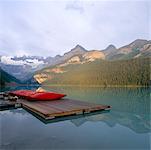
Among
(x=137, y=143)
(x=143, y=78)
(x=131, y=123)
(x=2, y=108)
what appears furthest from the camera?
(x=143, y=78)

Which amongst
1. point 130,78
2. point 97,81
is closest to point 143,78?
point 130,78

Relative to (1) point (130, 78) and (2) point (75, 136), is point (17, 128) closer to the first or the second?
(2) point (75, 136)

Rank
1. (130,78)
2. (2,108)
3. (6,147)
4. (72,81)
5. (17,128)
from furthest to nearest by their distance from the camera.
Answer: (72,81) → (130,78) → (2,108) → (17,128) → (6,147)

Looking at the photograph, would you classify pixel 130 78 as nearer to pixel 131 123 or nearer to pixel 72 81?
pixel 72 81

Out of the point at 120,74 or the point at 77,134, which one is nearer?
the point at 77,134

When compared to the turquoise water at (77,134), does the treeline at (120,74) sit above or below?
above

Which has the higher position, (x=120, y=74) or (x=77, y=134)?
(x=120, y=74)

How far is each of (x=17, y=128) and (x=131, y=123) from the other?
373 cm

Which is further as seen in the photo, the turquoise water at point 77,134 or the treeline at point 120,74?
the treeline at point 120,74

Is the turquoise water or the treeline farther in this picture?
the treeline

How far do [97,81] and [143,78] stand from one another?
18371 mm

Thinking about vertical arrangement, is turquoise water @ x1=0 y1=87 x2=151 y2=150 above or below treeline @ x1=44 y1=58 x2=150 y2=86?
below

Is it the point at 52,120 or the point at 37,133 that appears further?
the point at 52,120

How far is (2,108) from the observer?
964 cm
